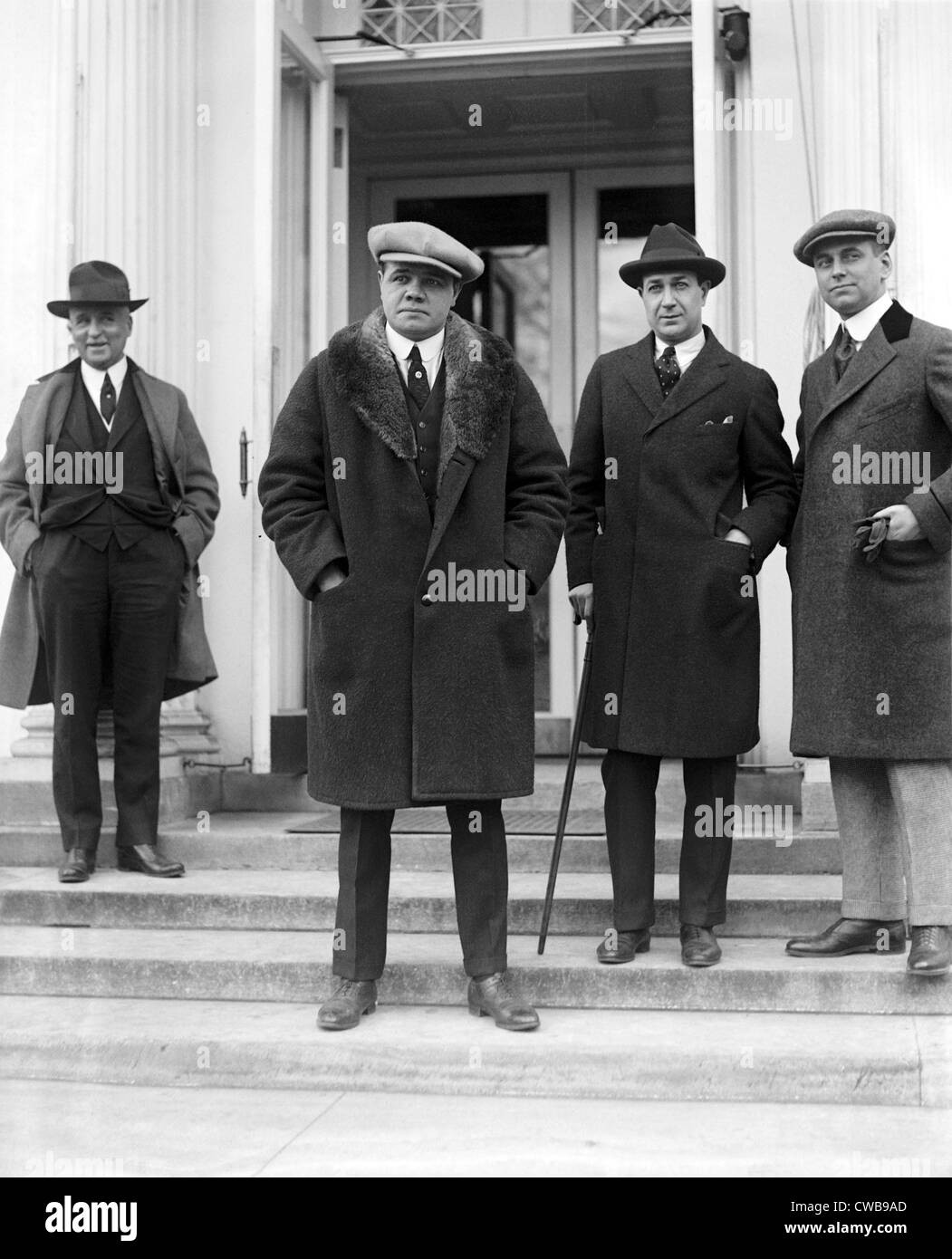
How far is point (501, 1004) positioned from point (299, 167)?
384 centimetres

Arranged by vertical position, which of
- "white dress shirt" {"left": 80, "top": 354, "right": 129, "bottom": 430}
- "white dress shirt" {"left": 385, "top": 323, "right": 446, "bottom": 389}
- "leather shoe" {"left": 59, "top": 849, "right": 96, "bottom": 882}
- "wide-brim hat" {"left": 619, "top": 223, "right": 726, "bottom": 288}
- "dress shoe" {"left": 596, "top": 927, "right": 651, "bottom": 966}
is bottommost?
"dress shoe" {"left": 596, "top": 927, "right": 651, "bottom": 966}

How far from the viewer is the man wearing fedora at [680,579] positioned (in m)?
4.12

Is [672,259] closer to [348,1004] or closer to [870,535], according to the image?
[870,535]

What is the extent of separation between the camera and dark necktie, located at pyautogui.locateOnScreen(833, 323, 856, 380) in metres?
4.20

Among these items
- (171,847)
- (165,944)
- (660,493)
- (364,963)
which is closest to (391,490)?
(660,493)

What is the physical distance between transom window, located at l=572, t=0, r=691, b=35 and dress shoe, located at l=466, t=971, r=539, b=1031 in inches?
167

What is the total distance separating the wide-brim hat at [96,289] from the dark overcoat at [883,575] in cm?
234

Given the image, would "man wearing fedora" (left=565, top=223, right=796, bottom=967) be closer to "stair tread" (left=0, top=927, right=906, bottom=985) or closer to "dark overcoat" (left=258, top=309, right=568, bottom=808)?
"stair tread" (left=0, top=927, right=906, bottom=985)

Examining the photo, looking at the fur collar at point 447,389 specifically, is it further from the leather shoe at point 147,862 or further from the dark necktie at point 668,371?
the leather shoe at point 147,862

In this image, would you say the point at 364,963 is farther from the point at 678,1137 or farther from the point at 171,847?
the point at 171,847

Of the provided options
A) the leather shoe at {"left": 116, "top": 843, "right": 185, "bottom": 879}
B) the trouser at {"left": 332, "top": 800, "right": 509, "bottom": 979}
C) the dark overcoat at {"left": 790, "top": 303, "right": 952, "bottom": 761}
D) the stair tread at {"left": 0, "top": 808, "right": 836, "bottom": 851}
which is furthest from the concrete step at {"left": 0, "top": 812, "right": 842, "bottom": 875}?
the trouser at {"left": 332, "top": 800, "right": 509, "bottom": 979}

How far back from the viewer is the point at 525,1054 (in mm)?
3709

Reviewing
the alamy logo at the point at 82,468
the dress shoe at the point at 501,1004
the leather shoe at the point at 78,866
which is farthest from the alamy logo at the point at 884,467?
the leather shoe at the point at 78,866

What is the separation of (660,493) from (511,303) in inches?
140
